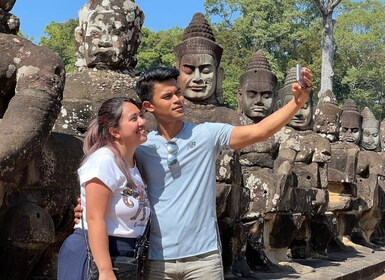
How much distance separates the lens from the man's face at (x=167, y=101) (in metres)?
3.44

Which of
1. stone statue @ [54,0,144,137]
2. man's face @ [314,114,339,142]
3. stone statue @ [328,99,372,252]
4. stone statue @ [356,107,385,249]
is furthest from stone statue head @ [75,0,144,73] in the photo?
stone statue @ [356,107,385,249]

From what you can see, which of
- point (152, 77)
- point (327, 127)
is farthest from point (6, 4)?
point (327, 127)

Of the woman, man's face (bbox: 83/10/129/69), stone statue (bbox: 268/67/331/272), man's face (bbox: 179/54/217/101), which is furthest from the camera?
stone statue (bbox: 268/67/331/272)

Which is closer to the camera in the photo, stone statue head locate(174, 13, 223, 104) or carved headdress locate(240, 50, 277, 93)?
stone statue head locate(174, 13, 223, 104)

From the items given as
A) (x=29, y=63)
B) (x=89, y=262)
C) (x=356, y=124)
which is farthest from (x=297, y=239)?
(x=89, y=262)

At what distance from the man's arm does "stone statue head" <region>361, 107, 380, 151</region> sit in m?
10.1

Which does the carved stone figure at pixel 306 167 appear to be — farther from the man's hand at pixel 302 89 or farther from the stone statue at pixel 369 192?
the man's hand at pixel 302 89

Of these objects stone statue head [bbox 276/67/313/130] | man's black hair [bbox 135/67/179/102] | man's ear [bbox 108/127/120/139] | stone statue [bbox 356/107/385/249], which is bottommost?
man's ear [bbox 108/127/120/139]

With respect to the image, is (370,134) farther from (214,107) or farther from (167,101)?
(167,101)

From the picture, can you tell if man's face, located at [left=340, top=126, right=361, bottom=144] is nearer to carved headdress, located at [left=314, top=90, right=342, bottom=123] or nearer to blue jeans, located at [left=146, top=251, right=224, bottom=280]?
carved headdress, located at [left=314, top=90, right=342, bottom=123]

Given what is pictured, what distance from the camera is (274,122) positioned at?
3406 mm

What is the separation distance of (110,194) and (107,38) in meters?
2.63

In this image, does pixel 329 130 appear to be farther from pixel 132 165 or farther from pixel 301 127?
pixel 132 165

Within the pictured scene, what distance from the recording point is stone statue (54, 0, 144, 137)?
17.2 feet
